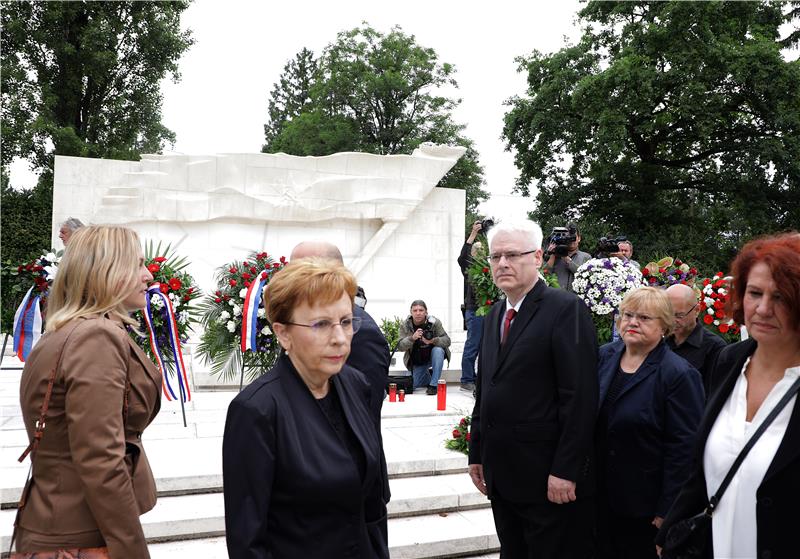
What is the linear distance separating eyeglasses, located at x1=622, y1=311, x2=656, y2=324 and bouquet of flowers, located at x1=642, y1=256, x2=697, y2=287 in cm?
232

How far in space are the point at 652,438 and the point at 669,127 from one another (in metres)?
21.1

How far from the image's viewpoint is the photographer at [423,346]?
8875 mm

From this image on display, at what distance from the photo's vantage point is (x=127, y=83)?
63.9ft

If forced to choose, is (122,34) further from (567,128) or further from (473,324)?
(473,324)

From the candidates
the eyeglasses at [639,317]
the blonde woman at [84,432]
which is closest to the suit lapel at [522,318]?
the eyeglasses at [639,317]

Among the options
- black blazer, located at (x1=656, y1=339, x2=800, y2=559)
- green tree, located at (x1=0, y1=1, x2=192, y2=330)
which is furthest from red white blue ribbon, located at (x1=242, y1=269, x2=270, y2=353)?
green tree, located at (x1=0, y1=1, x2=192, y2=330)

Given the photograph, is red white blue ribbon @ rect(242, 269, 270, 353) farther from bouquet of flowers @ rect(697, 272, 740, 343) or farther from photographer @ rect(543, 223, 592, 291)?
bouquet of flowers @ rect(697, 272, 740, 343)

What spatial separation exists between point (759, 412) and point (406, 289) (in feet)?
38.5

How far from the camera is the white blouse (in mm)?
1909

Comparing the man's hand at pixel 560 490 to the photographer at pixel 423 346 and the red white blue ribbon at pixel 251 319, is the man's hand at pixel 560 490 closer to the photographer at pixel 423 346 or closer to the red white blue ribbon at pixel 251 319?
the red white blue ribbon at pixel 251 319

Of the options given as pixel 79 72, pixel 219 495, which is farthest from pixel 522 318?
pixel 79 72

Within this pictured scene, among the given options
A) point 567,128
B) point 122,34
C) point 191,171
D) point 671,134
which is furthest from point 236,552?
point 671,134

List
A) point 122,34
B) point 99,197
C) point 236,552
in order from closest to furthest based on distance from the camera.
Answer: point 236,552, point 99,197, point 122,34

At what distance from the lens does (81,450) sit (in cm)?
178
